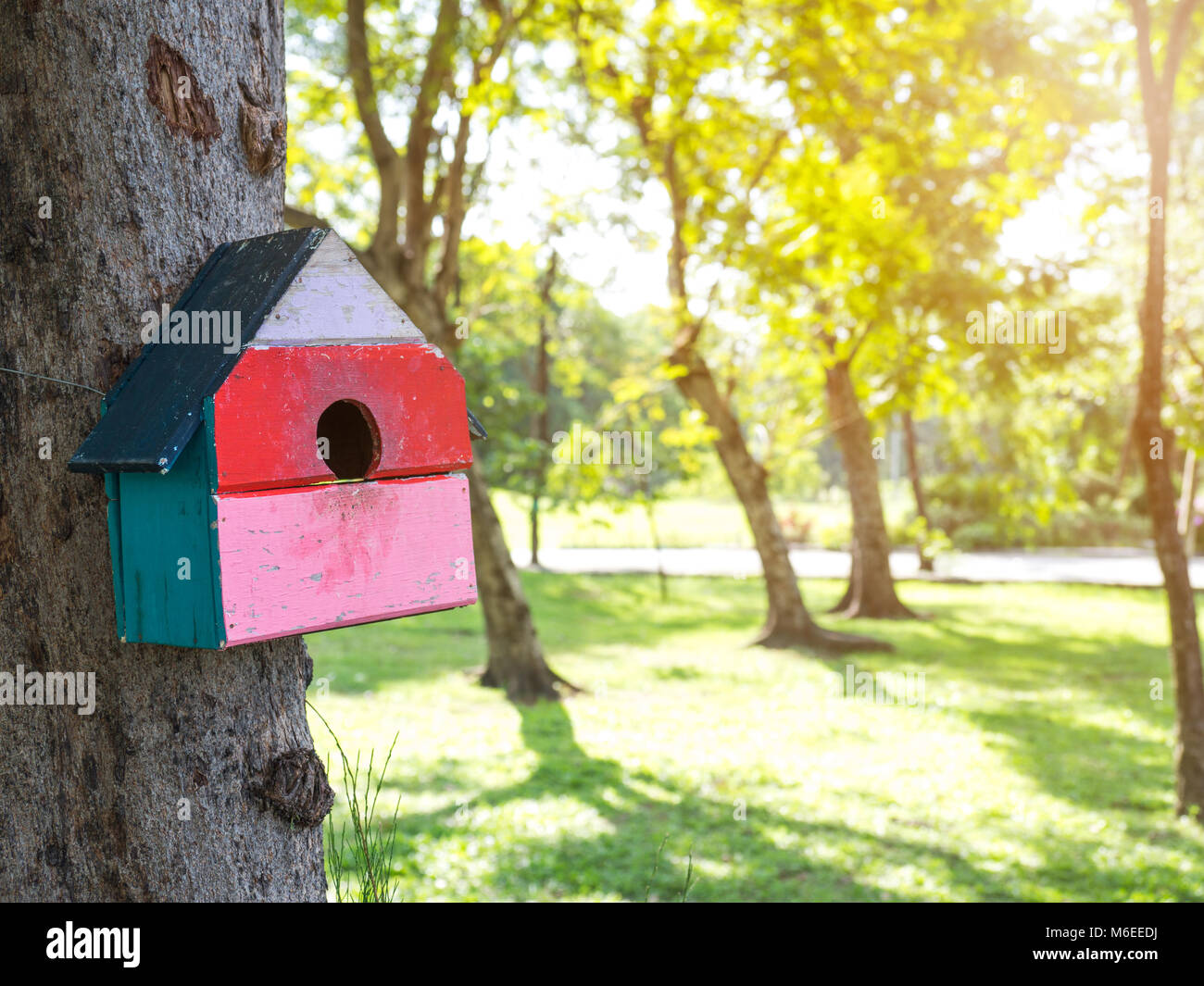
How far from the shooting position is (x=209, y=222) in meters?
2.00

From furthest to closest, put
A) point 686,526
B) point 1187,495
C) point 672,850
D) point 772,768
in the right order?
point 686,526 → point 1187,495 → point 772,768 → point 672,850

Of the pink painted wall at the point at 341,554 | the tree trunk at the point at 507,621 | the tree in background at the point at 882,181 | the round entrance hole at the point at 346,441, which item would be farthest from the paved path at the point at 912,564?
the pink painted wall at the point at 341,554

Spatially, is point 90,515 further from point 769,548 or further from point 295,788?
point 769,548

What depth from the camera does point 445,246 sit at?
10.0 meters

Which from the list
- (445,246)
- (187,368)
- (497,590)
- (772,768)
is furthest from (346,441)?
(445,246)

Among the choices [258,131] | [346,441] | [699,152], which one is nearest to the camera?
[258,131]

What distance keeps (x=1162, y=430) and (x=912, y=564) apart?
55.7 feet

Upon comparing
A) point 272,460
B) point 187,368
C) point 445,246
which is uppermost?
point 445,246

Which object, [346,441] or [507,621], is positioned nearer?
[346,441]

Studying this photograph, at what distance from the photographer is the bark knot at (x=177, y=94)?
1.95 meters

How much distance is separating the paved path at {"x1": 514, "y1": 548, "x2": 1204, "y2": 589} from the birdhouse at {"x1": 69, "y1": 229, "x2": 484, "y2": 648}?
62.9 ft

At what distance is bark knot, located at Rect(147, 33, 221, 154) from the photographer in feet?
6.39

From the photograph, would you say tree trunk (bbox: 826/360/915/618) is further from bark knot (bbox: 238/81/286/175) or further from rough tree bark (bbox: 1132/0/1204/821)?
bark knot (bbox: 238/81/286/175)

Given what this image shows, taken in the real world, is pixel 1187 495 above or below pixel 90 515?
below
